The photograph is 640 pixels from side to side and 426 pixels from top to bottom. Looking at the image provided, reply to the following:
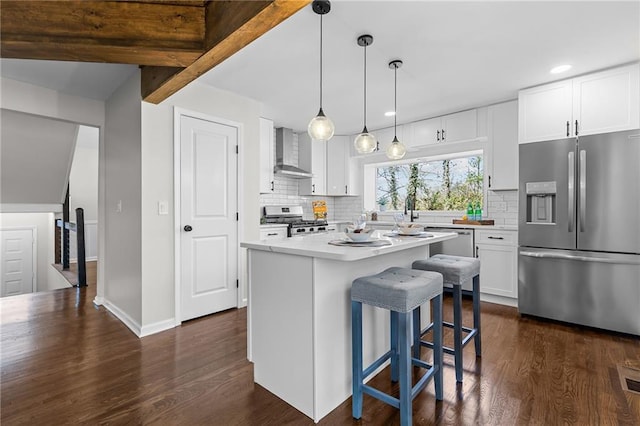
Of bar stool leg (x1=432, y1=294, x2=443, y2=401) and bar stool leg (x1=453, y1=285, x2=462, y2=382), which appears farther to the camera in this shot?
bar stool leg (x1=453, y1=285, x2=462, y2=382)

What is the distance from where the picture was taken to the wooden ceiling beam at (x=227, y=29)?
1562 millimetres

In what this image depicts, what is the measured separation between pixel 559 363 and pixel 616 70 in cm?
268

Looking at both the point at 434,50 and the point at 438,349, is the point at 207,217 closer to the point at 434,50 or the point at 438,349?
the point at 438,349

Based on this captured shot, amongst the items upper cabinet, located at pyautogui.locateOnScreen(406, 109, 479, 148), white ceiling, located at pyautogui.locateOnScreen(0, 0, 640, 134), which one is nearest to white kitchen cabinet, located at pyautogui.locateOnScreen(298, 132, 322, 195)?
white ceiling, located at pyautogui.locateOnScreen(0, 0, 640, 134)

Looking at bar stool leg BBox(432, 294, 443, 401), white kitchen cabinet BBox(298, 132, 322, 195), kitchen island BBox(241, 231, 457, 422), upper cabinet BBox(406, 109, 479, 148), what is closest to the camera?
kitchen island BBox(241, 231, 457, 422)

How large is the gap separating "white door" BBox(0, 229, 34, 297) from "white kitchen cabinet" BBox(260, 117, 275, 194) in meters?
5.80

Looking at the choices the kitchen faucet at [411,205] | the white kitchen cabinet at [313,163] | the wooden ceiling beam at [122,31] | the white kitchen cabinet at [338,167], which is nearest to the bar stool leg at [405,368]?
the wooden ceiling beam at [122,31]

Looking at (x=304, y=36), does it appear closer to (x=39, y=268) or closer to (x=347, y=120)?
(x=347, y=120)

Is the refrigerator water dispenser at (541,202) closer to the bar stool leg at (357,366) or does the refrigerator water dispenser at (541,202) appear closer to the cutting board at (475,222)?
the cutting board at (475,222)

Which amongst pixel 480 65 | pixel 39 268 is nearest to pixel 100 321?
pixel 480 65

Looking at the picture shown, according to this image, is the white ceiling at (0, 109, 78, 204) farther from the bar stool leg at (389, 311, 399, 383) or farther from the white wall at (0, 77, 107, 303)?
the bar stool leg at (389, 311, 399, 383)

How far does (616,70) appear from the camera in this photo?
288 centimetres

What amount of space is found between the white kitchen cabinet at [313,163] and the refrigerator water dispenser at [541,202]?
9.89 ft

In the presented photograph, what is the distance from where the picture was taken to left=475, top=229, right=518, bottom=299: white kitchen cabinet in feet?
11.7
